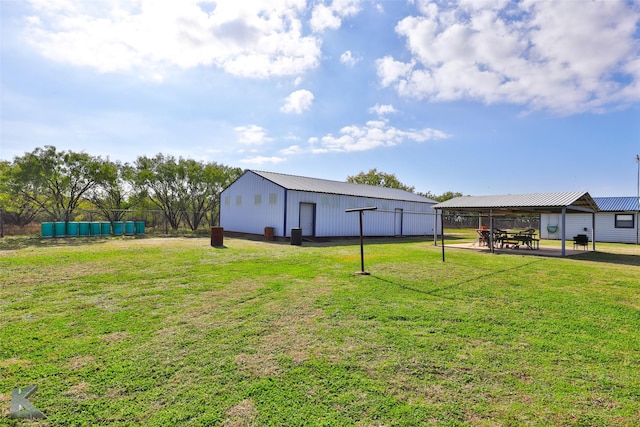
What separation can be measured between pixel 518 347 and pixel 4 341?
5705mm

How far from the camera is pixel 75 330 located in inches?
153

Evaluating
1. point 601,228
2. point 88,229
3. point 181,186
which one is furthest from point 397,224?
point 88,229

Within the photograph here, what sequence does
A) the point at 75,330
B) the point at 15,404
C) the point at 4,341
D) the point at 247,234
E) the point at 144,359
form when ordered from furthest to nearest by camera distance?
the point at 247,234 → the point at 75,330 → the point at 4,341 → the point at 144,359 → the point at 15,404

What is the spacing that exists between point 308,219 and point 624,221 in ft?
64.7

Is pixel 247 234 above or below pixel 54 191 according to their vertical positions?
below

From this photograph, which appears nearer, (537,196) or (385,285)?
(385,285)

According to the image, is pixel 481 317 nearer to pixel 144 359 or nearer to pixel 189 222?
pixel 144 359

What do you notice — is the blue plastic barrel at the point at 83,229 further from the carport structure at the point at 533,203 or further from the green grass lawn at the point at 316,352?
the carport structure at the point at 533,203

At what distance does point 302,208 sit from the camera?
18.4 meters

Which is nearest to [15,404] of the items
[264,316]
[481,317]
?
[264,316]

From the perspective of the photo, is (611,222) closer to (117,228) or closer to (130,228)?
(130,228)

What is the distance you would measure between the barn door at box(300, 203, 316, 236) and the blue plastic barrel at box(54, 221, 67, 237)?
1248 centimetres

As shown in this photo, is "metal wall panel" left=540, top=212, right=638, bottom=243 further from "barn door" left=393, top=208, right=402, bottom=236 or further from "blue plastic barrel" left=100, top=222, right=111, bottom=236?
"blue plastic barrel" left=100, top=222, right=111, bottom=236

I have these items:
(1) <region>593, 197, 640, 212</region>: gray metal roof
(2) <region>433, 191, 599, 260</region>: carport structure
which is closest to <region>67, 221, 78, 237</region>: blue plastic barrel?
(2) <region>433, 191, 599, 260</region>: carport structure
